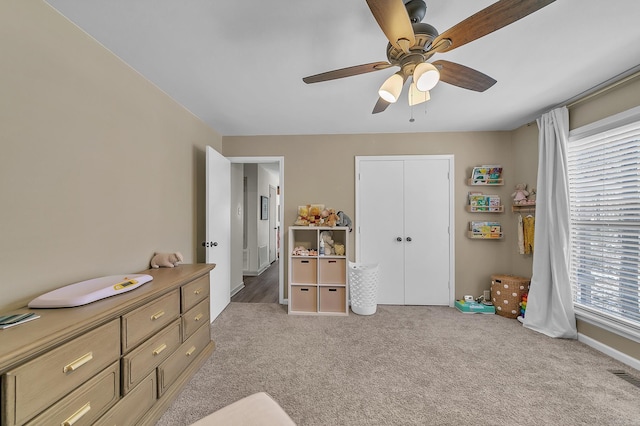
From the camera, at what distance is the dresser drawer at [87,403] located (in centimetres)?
98

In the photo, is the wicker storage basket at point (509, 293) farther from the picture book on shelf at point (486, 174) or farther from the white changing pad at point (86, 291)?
the white changing pad at point (86, 291)

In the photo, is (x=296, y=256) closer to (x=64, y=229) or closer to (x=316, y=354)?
(x=316, y=354)

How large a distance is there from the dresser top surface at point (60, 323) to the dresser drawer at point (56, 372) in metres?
0.04

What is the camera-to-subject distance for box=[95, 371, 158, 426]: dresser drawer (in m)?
1.23

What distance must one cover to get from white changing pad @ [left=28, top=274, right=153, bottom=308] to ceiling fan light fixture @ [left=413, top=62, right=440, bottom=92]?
2.01 m

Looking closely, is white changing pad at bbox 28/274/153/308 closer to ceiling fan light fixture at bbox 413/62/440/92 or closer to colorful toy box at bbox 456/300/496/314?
ceiling fan light fixture at bbox 413/62/440/92

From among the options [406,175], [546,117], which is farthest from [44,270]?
[546,117]

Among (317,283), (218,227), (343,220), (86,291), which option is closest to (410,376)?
(317,283)

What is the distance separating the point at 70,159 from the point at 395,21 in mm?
1928

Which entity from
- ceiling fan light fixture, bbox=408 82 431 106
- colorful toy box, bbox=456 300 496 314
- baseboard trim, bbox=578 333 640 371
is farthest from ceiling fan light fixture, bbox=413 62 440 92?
colorful toy box, bbox=456 300 496 314

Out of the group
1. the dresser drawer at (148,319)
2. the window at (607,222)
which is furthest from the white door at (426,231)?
the dresser drawer at (148,319)

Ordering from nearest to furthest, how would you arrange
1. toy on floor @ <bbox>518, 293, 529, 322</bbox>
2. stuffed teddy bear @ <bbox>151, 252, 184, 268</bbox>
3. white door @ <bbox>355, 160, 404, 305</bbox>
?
stuffed teddy bear @ <bbox>151, 252, 184, 268</bbox> < toy on floor @ <bbox>518, 293, 529, 322</bbox> < white door @ <bbox>355, 160, 404, 305</bbox>

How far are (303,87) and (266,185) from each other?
4.12 m

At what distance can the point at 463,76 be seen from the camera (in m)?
1.54
